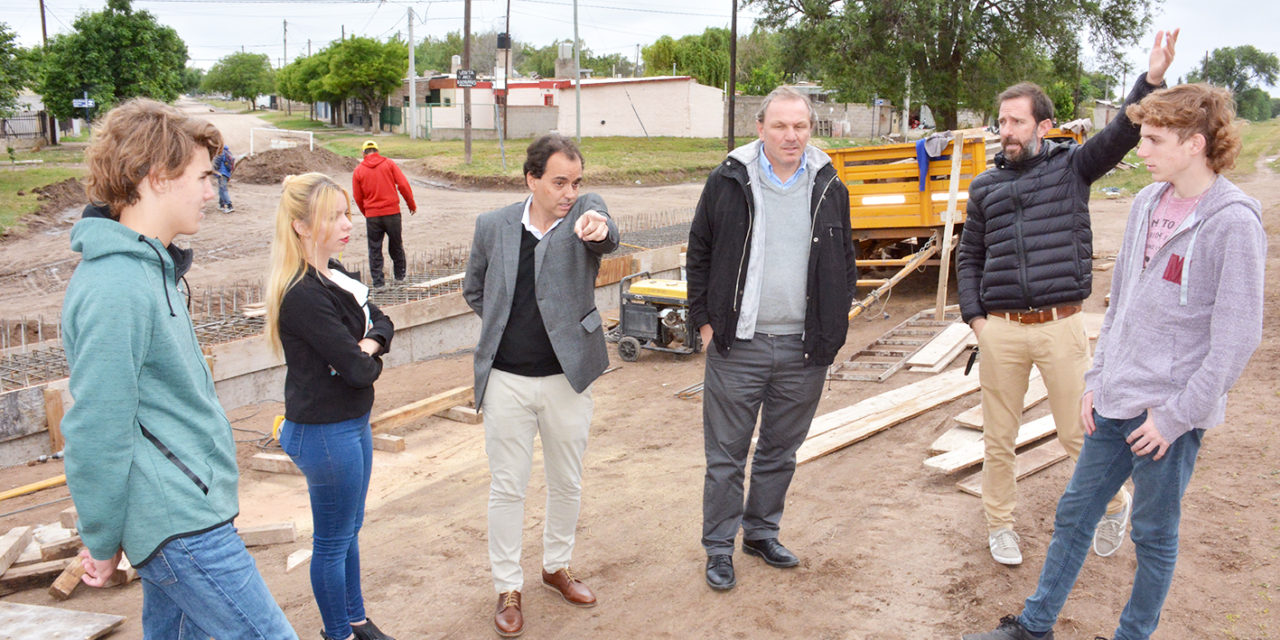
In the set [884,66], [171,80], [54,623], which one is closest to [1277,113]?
[884,66]

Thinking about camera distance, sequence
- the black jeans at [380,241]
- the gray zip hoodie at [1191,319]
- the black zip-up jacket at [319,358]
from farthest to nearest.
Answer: the black jeans at [380,241], the black zip-up jacket at [319,358], the gray zip hoodie at [1191,319]

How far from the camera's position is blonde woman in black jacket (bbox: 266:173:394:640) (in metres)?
3.13

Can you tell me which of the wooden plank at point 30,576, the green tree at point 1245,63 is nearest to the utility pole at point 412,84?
the wooden plank at point 30,576

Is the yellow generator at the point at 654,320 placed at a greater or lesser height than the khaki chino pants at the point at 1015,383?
lesser

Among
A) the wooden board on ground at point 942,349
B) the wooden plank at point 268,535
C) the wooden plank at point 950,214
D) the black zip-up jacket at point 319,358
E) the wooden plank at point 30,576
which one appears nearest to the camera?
the black zip-up jacket at point 319,358

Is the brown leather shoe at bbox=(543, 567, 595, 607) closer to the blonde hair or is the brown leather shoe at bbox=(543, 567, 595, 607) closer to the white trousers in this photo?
the white trousers

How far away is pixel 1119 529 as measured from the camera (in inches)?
159

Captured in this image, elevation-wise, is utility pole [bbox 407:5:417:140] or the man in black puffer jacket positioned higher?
utility pole [bbox 407:5:417:140]

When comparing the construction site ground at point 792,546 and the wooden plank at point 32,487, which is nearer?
the construction site ground at point 792,546

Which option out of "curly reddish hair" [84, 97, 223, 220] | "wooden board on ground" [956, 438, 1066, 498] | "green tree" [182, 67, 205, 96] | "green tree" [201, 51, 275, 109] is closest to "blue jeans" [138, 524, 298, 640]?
"curly reddish hair" [84, 97, 223, 220]

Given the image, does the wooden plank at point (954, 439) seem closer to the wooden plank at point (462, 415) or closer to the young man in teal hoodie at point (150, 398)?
the wooden plank at point (462, 415)

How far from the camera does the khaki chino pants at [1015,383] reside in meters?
3.88

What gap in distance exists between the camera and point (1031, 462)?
16.5 feet

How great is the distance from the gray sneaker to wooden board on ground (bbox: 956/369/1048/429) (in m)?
2.24
